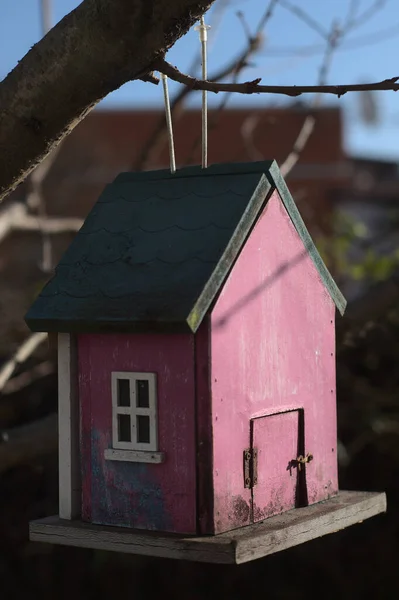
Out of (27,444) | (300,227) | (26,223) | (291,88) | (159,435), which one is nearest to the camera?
(291,88)

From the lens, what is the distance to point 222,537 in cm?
199

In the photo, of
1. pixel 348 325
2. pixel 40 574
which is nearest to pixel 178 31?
pixel 348 325

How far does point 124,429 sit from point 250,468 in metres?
0.28

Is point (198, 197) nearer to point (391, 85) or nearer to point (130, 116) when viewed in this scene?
point (391, 85)

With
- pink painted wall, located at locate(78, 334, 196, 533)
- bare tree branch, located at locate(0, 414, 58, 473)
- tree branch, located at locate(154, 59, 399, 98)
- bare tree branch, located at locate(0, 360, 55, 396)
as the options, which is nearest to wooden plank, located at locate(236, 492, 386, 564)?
pink painted wall, located at locate(78, 334, 196, 533)

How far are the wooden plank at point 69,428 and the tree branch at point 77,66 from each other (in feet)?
1.33

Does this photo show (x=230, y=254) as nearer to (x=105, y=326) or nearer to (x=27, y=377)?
(x=105, y=326)

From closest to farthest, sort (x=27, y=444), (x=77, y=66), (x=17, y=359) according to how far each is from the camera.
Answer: (x=77, y=66) < (x=27, y=444) < (x=17, y=359)

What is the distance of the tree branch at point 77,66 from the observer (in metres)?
1.90

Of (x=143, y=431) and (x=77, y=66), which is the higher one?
(x=77, y=66)

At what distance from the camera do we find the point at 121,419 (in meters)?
2.14

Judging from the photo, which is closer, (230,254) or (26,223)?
(230,254)

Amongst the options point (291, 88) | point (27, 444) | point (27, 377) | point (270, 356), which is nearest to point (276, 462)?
point (270, 356)

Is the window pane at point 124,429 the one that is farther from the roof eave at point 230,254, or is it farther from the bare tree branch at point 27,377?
the bare tree branch at point 27,377
